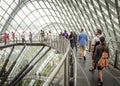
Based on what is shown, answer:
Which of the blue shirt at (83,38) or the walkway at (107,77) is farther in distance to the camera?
the blue shirt at (83,38)

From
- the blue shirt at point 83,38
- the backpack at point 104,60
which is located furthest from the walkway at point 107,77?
the blue shirt at point 83,38

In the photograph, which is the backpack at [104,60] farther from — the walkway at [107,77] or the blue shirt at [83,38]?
the blue shirt at [83,38]

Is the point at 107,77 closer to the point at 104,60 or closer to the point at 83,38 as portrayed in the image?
the point at 104,60

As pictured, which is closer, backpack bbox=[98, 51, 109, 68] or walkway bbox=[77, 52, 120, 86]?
backpack bbox=[98, 51, 109, 68]

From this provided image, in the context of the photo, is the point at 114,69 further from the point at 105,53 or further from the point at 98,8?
the point at 98,8

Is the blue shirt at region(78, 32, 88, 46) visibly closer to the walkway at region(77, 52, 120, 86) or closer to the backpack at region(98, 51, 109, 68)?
the walkway at region(77, 52, 120, 86)

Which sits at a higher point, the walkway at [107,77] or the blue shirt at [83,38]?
the blue shirt at [83,38]

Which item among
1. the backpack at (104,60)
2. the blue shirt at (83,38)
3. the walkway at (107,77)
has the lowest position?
the walkway at (107,77)

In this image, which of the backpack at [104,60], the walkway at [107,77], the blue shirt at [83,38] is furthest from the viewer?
the blue shirt at [83,38]

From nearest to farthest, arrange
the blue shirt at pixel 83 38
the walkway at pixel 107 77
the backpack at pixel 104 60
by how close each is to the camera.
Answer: the backpack at pixel 104 60, the walkway at pixel 107 77, the blue shirt at pixel 83 38

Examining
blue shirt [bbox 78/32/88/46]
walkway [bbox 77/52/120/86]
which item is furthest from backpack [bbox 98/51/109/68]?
blue shirt [bbox 78/32/88/46]

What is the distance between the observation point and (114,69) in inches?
568

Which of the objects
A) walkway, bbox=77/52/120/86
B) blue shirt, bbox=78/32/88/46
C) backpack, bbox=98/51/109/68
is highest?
blue shirt, bbox=78/32/88/46

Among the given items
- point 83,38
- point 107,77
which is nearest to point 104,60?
point 107,77
